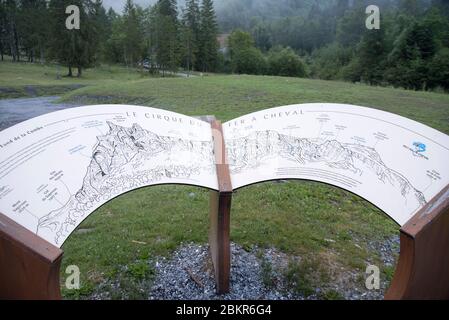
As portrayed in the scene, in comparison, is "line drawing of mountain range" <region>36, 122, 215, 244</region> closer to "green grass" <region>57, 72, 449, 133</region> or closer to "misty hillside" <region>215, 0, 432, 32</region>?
"green grass" <region>57, 72, 449, 133</region>

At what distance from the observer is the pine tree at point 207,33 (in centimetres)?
470

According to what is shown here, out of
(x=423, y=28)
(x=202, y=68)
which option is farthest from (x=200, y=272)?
(x=423, y=28)

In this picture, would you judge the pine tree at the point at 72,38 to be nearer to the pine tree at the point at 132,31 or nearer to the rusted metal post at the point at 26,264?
the pine tree at the point at 132,31

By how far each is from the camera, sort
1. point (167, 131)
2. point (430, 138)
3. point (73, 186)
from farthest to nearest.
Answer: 1. point (167, 131)
2. point (430, 138)
3. point (73, 186)

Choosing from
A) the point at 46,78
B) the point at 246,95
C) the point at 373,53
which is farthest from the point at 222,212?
the point at 246,95

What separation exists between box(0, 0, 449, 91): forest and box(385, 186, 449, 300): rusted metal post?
3.26 metres

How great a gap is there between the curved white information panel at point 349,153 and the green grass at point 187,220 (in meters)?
1.29

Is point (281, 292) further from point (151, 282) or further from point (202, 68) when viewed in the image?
point (202, 68)

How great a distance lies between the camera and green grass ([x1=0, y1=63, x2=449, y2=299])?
3.19 m

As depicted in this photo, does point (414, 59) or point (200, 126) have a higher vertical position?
point (414, 59)

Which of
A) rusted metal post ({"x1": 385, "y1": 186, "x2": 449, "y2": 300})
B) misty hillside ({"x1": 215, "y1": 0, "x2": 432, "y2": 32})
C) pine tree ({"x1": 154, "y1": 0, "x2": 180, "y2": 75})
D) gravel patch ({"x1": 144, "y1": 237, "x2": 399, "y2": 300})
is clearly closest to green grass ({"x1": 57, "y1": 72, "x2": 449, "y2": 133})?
pine tree ({"x1": 154, "y1": 0, "x2": 180, "y2": 75})

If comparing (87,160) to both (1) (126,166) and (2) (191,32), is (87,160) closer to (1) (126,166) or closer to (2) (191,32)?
(1) (126,166)

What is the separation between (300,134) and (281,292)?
1516 millimetres

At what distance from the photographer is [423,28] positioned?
4.12 metres
